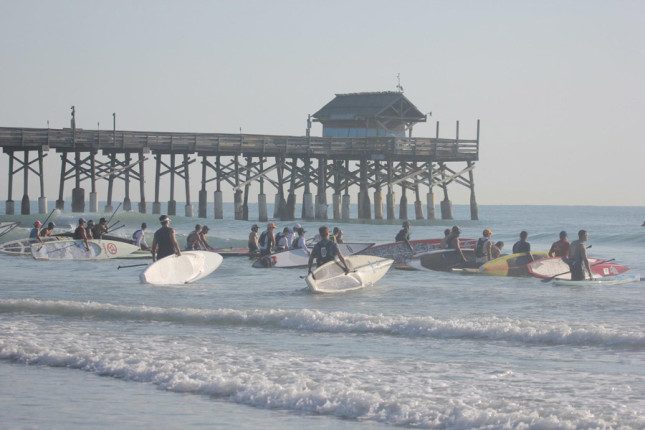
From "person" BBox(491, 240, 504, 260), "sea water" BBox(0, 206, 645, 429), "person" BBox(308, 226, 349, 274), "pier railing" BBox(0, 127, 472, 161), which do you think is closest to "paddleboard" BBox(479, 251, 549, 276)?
"person" BBox(491, 240, 504, 260)

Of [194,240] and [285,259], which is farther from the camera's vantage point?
[285,259]

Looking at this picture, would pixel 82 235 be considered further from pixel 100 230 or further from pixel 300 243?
pixel 300 243

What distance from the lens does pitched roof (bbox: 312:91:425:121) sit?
160ft

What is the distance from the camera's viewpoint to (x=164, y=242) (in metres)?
16.9

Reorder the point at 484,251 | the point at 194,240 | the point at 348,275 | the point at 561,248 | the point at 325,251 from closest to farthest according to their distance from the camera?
the point at 325,251
the point at 348,275
the point at 561,248
the point at 194,240
the point at 484,251

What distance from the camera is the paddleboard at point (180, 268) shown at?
16875 mm

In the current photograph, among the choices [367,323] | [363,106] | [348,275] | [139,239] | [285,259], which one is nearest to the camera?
[367,323]

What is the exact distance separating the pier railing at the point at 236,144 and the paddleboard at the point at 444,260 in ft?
64.0

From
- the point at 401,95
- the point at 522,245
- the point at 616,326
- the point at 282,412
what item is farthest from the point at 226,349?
the point at 401,95

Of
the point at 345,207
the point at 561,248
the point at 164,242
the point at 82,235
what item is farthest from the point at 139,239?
the point at 345,207

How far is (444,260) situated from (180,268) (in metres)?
7.02

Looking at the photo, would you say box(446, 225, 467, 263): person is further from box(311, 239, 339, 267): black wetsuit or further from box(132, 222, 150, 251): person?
box(132, 222, 150, 251): person

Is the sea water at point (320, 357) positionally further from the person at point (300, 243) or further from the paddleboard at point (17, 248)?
the paddleboard at point (17, 248)

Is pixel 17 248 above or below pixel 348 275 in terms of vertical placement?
below
